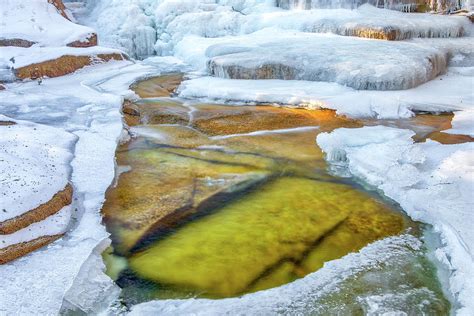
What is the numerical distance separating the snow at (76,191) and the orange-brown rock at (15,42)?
→ 220cm

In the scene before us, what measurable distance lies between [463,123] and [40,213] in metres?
5.49

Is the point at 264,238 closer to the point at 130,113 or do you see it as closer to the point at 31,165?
the point at 31,165

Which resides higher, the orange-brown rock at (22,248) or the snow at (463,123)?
the snow at (463,123)

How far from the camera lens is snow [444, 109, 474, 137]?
19.1ft

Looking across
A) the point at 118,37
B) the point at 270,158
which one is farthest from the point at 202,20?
the point at 270,158

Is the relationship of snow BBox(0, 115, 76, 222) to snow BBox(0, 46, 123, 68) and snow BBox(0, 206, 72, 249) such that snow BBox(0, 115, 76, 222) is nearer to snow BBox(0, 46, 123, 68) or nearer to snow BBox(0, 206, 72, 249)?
snow BBox(0, 206, 72, 249)

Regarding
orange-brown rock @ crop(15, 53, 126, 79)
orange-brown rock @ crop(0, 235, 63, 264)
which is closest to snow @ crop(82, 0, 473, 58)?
orange-brown rock @ crop(15, 53, 126, 79)

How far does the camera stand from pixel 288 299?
279 centimetres

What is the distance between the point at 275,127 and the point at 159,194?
2.62m

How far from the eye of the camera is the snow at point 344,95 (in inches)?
271

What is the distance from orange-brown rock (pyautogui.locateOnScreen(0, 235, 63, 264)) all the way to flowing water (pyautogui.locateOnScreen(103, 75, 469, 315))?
0.48 meters

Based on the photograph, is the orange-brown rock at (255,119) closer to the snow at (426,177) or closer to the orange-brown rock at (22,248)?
the snow at (426,177)

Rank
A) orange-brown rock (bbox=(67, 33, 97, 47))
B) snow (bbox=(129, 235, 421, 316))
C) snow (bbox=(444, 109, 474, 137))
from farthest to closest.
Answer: orange-brown rock (bbox=(67, 33, 97, 47)) < snow (bbox=(444, 109, 474, 137)) < snow (bbox=(129, 235, 421, 316))

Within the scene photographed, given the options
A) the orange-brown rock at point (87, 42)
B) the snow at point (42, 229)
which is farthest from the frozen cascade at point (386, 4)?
the snow at point (42, 229)
